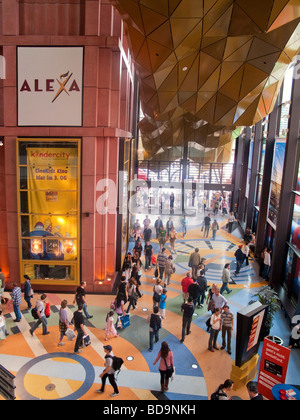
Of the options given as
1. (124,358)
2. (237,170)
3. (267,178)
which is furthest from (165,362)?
(237,170)

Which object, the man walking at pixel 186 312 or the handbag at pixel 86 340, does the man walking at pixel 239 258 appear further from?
the handbag at pixel 86 340

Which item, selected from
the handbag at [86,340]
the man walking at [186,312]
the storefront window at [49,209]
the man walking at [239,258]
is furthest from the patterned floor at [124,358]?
the man walking at [239,258]

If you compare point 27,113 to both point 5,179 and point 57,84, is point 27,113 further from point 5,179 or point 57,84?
point 5,179

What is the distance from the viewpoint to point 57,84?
39.8 feet

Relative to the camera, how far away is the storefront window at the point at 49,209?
12.6 meters

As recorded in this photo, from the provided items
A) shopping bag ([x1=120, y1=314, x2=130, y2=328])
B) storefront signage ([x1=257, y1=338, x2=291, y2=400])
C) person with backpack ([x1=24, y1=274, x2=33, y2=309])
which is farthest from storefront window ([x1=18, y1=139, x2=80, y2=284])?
storefront signage ([x1=257, y1=338, x2=291, y2=400])

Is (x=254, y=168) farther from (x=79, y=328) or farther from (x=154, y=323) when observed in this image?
(x=79, y=328)

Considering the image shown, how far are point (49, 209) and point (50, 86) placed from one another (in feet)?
14.6

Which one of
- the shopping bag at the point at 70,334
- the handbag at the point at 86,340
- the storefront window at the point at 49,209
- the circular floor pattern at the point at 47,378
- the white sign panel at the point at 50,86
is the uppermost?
the white sign panel at the point at 50,86

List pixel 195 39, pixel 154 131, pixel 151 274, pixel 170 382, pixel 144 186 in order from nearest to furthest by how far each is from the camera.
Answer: pixel 170 382 → pixel 195 39 → pixel 151 274 → pixel 154 131 → pixel 144 186

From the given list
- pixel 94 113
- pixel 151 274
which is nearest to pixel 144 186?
pixel 151 274

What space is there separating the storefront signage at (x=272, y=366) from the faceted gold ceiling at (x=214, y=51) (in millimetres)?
8044

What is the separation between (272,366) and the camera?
756 cm
